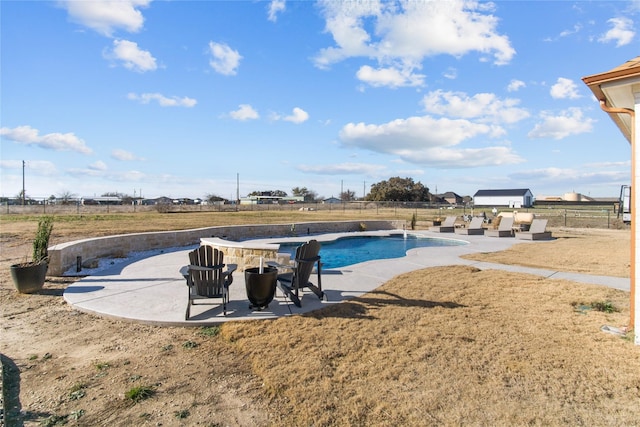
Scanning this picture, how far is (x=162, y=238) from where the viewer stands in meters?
10.4

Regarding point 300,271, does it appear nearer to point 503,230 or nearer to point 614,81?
point 614,81

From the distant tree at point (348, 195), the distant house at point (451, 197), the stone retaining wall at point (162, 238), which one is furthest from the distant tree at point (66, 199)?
the distant house at point (451, 197)

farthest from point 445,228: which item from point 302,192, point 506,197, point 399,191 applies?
point 302,192

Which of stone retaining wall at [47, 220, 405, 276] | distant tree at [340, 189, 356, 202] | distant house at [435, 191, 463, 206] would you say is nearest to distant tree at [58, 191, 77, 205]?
stone retaining wall at [47, 220, 405, 276]

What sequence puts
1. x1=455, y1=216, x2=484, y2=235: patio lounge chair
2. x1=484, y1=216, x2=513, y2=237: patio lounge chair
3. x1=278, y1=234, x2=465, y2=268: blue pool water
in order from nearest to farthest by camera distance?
x1=278, y1=234, x2=465, y2=268: blue pool water, x1=484, y1=216, x2=513, y2=237: patio lounge chair, x1=455, y1=216, x2=484, y2=235: patio lounge chair

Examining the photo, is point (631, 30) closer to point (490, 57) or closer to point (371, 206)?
point (490, 57)

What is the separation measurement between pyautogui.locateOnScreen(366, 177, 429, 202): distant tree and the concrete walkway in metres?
50.9

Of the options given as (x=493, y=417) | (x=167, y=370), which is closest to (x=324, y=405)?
(x=493, y=417)

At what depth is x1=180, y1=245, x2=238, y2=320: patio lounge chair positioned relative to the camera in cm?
439

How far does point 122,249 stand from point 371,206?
40213 millimetres

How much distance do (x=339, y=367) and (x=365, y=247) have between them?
1032cm

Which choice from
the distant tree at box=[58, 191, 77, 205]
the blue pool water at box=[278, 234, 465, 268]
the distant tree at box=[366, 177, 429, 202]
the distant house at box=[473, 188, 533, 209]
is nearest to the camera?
the blue pool water at box=[278, 234, 465, 268]

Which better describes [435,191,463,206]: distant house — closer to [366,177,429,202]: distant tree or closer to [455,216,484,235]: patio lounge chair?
[366,177,429,202]: distant tree

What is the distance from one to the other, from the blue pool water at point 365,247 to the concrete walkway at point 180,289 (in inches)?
89.4
